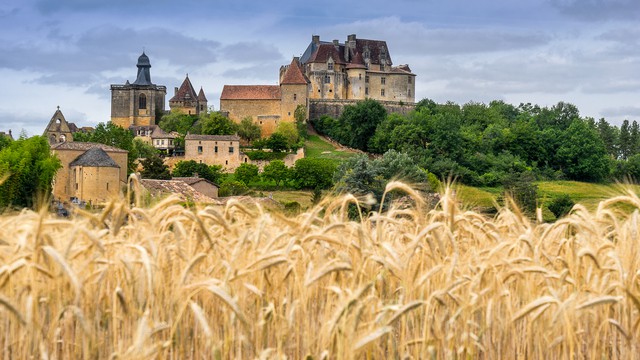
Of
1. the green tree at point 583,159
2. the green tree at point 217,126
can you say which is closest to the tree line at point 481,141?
the green tree at point 583,159

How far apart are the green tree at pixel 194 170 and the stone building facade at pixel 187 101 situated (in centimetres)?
3152

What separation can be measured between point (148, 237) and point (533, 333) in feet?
9.77

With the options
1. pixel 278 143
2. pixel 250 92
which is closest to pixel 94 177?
pixel 278 143

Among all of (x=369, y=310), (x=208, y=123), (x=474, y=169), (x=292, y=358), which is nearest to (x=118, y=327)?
(x=292, y=358)

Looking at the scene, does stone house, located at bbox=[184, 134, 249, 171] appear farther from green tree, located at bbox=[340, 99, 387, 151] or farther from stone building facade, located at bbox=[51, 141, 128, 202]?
stone building facade, located at bbox=[51, 141, 128, 202]

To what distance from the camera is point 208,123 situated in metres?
98.9

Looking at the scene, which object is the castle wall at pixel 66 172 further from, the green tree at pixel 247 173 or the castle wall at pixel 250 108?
the castle wall at pixel 250 108

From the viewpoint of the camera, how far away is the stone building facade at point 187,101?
118375mm

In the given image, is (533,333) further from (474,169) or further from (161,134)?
(161,134)

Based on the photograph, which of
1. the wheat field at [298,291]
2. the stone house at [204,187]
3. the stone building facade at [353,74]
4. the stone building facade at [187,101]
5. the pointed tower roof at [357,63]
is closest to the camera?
the wheat field at [298,291]

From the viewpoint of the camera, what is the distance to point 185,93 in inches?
4749

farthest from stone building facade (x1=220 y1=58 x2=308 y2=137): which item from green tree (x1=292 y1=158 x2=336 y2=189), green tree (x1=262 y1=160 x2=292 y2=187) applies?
green tree (x1=292 y1=158 x2=336 y2=189)

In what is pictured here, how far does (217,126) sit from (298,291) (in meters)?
91.5

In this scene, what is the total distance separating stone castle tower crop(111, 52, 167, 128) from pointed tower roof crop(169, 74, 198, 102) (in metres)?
3.77
